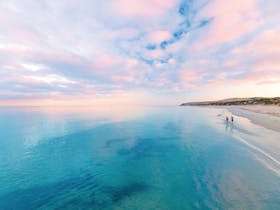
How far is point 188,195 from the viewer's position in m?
9.93

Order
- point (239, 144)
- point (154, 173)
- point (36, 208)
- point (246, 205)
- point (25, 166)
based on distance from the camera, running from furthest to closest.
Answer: point (239, 144), point (25, 166), point (154, 173), point (36, 208), point (246, 205)

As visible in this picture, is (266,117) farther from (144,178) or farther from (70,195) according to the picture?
(70,195)

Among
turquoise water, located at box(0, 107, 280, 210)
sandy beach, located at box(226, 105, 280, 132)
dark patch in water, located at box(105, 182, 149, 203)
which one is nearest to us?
turquoise water, located at box(0, 107, 280, 210)

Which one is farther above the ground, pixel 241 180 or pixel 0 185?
pixel 0 185

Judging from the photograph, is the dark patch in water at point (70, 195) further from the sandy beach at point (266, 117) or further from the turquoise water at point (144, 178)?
the sandy beach at point (266, 117)

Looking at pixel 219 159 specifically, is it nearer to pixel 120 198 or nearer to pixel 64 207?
pixel 120 198

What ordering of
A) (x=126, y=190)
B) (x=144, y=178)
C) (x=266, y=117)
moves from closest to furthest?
(x=126, y=190) < (x=144, y=178) < (x=266, y=117)

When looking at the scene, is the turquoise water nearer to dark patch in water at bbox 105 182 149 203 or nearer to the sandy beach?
dark patch in water at bbox 105 182 149 203

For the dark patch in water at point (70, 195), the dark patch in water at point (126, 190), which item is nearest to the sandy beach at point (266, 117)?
the dark patch in water at point (126, 190)

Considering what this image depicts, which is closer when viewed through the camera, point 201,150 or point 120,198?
point 120,198

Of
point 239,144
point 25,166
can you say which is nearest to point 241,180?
point 239,144

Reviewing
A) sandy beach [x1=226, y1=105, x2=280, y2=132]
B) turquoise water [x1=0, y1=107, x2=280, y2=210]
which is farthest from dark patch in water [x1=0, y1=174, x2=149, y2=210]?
sandy beach [x1=226, y1=105, x2=280, y2=132]

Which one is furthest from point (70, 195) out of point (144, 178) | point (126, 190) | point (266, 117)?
point (266, 117)

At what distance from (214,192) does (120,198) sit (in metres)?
6.79
